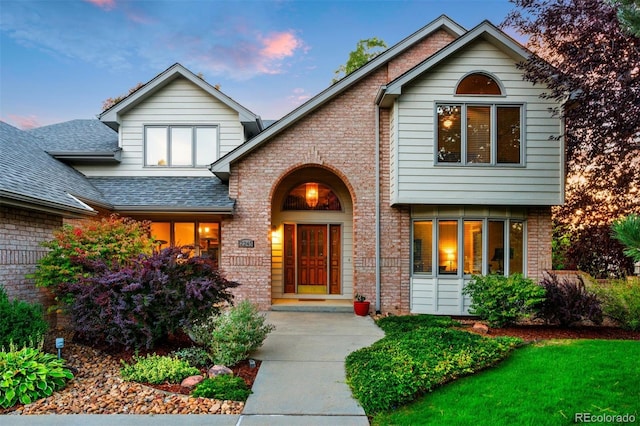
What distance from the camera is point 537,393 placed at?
444 cm

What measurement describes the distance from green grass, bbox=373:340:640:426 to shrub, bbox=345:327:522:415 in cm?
13

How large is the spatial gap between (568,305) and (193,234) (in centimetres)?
956

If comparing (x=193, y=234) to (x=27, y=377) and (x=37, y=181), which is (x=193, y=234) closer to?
(x=37, y=181)

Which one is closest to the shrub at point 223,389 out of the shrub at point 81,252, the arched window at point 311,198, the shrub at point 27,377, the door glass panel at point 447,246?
the shrub at point 27,377

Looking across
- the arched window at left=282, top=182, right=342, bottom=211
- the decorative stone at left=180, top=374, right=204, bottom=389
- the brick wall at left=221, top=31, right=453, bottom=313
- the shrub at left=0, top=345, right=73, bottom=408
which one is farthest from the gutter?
the shrub at left=0, top=345, right=73, bottom=408

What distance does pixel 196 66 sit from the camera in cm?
2042

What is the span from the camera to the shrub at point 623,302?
776 centimetres

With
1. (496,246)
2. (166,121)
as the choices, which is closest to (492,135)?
(496,246)

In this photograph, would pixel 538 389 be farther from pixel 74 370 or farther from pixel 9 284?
pixel 9 284

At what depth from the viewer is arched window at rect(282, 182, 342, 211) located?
11883 mm

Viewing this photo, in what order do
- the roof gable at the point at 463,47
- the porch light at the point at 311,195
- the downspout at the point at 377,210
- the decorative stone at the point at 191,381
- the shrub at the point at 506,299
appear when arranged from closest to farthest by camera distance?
the decorative stone at the point at 191,381
the shrub at the point at 506,299
the roof gable at the point at 463,47
the downspout at the point at 377,210
the porch light at the point at 311,195

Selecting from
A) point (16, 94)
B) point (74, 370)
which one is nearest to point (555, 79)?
point (74, 370)

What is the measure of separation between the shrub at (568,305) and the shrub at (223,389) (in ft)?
20.9

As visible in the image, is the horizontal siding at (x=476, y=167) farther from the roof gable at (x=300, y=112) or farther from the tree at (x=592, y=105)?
the roof gable at (x=300, y=112)
